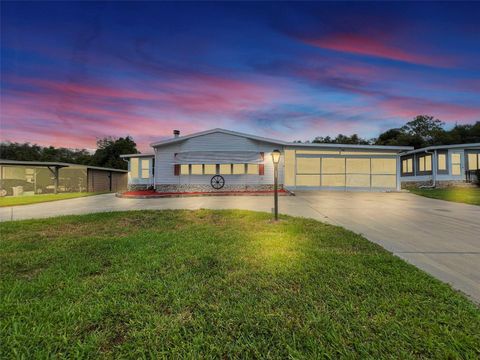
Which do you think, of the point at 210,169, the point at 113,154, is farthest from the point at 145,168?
the point at 113,154

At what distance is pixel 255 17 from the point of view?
7035mm

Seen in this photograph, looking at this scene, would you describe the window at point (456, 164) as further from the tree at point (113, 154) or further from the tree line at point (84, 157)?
the tree at point (113, 154)

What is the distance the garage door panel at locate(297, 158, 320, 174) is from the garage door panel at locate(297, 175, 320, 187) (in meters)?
0.28

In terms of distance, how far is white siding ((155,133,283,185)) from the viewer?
46.6 feet

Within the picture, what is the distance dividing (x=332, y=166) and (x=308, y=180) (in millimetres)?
1971

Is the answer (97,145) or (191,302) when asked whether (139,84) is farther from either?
(97,145)

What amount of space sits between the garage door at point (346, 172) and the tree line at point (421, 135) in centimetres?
2302

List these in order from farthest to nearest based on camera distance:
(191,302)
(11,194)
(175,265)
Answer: (11,194), (175,265), (191,302)

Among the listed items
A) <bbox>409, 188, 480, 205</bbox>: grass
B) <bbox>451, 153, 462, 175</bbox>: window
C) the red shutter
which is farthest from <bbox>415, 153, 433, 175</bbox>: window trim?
the red shutter

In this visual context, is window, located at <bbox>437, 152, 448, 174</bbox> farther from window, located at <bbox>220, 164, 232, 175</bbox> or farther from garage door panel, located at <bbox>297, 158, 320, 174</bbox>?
window, located at <bbox>220, 164, 232, 175</bbox>

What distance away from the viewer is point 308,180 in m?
15.5

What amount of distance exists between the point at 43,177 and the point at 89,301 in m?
22.8

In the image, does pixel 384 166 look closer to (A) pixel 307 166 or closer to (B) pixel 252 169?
(A) pixel 307 166

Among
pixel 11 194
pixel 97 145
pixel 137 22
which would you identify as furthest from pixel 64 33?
pixel 97 145
